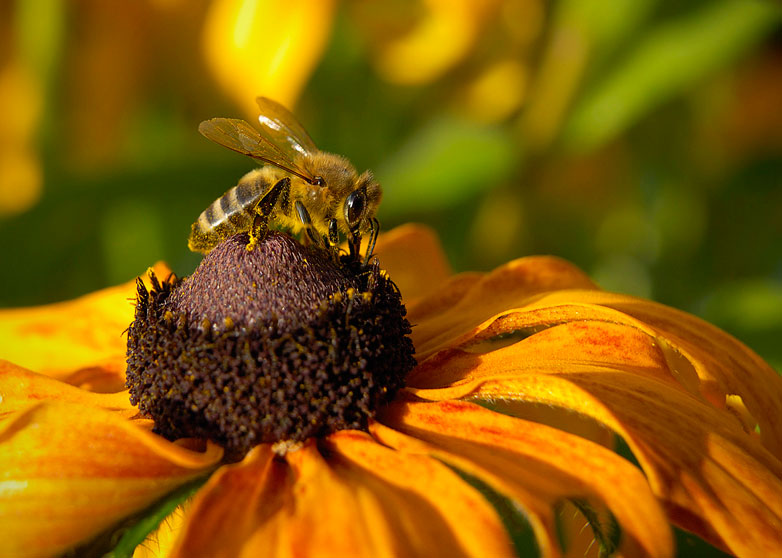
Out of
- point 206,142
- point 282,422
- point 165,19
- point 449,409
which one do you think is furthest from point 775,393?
point 165,19

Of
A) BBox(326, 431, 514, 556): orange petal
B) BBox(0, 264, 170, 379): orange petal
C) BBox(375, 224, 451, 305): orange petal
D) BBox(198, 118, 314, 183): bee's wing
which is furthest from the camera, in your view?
BBox(375, 224, 451, 305): orange petal

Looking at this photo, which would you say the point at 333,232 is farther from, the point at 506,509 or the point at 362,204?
the point at 506,509

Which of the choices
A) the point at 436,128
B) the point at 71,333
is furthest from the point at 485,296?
the point at 436,128

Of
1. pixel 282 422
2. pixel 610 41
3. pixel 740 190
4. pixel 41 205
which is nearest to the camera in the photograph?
pixel 282 422

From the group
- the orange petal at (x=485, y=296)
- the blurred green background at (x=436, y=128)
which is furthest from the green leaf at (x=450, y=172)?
the orange petal at (x=485, y=296)

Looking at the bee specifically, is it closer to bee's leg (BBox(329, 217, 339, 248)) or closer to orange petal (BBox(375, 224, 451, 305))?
bee's leg (BBox(329, 217, 339, 248))

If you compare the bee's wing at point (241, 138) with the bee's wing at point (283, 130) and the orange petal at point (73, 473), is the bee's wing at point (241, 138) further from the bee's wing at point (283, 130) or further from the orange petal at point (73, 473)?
the orange petal at point (73, 473)

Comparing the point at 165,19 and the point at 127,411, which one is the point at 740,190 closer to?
the point at 165,19

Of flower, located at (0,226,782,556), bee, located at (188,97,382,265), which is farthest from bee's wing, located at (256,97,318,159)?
flower, located at (0,226,782,556)
